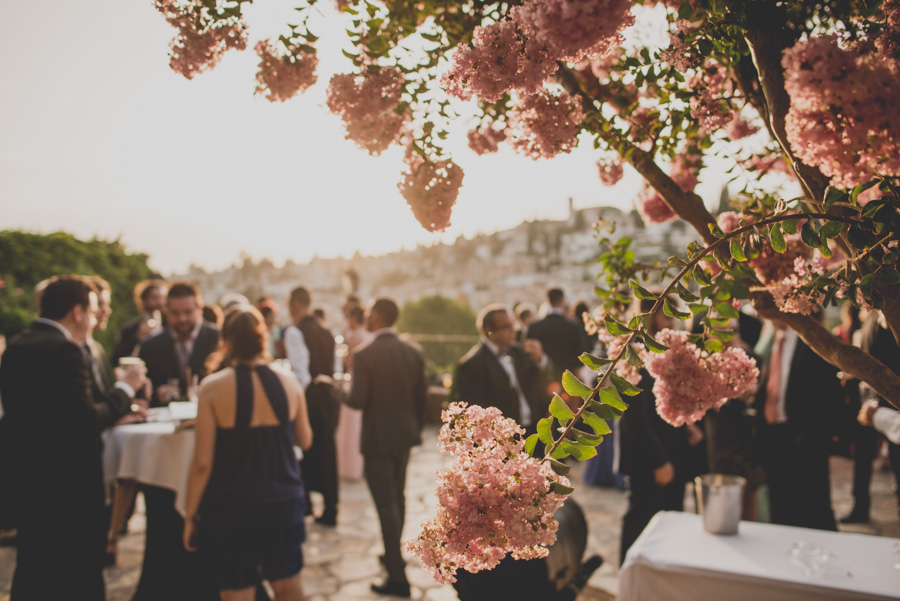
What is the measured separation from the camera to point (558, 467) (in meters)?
0.93

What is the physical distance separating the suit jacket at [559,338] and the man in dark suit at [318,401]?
2.46 metres

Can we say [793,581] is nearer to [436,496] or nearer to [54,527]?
[436,496]

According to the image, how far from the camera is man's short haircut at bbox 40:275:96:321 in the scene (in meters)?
3.05

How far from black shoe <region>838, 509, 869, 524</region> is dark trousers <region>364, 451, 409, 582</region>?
4206 millimetres

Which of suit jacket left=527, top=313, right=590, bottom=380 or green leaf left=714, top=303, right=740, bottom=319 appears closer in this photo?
green leaf left=714, top=303, right=740, bottom=319

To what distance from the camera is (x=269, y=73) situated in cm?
154

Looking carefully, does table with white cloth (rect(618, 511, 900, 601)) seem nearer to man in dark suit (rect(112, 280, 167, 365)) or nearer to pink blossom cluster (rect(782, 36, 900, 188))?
pink blossom cluster (rect(782, 36, 900, 188))

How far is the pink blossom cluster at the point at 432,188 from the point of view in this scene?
1.40m

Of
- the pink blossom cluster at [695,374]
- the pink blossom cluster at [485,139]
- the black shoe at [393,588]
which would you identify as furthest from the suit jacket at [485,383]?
the pink blossom cluster at [695,374]

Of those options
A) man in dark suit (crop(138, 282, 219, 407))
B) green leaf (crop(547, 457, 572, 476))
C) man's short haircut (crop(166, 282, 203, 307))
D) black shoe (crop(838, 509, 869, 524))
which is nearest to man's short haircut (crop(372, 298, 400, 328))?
man in dark suit (crop(138, 282, 219, 407))

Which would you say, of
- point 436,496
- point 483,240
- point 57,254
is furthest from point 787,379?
point 483,240

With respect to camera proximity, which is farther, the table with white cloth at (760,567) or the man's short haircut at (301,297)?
the man's short haircut at (301,297)

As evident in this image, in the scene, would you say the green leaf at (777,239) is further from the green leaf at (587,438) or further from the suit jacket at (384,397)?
the suit jacket at (384,397)

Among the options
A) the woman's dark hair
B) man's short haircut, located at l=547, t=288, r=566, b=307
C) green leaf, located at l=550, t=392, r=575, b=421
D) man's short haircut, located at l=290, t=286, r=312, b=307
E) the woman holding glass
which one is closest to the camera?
green leaf, located at l=550, t=392, r=575, b=421
